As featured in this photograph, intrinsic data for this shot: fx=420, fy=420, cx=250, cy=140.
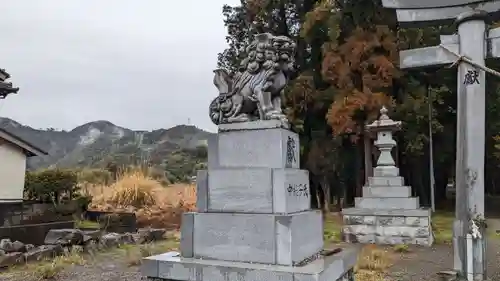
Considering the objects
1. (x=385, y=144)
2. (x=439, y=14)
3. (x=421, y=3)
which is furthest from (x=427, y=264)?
(x=421, y=3)

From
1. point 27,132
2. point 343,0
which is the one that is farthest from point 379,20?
point 27,132

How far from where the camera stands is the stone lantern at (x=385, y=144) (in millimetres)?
9509

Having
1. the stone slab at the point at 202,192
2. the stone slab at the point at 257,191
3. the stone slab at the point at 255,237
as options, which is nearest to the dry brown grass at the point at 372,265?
the stone slab at the point at 255,237

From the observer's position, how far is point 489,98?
15.9 m

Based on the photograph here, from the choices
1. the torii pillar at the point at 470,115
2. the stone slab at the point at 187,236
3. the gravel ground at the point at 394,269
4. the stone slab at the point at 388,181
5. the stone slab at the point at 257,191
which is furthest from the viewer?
the stone slab at the point at 388,181

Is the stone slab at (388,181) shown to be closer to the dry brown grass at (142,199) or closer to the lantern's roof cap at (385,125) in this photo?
the lantern's roof cap at (385,125)

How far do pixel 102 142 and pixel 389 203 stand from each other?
2990 centimetres

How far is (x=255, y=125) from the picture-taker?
3830 millimetres

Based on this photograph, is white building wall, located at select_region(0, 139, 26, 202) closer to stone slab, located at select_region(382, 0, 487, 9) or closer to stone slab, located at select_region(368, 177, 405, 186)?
stone slab, located at select_region(368, 177, 405, 186)

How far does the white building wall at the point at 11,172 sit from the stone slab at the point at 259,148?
30.7 feet

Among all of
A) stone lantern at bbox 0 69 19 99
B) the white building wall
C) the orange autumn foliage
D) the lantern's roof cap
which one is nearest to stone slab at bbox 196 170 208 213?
the lantern's roof cap

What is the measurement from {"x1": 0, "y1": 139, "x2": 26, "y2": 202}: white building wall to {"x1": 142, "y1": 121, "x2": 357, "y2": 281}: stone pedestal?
9.06m

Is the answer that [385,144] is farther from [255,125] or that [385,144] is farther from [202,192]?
[202,192]

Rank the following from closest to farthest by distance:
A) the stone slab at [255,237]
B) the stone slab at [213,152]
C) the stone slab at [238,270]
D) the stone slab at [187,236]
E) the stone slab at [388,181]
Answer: the stone slab at [238,270] → the stone slab at [255,237] → the stone slab at [187,236] → the stone slab at [213,152] → the stone slab at [388,181]
